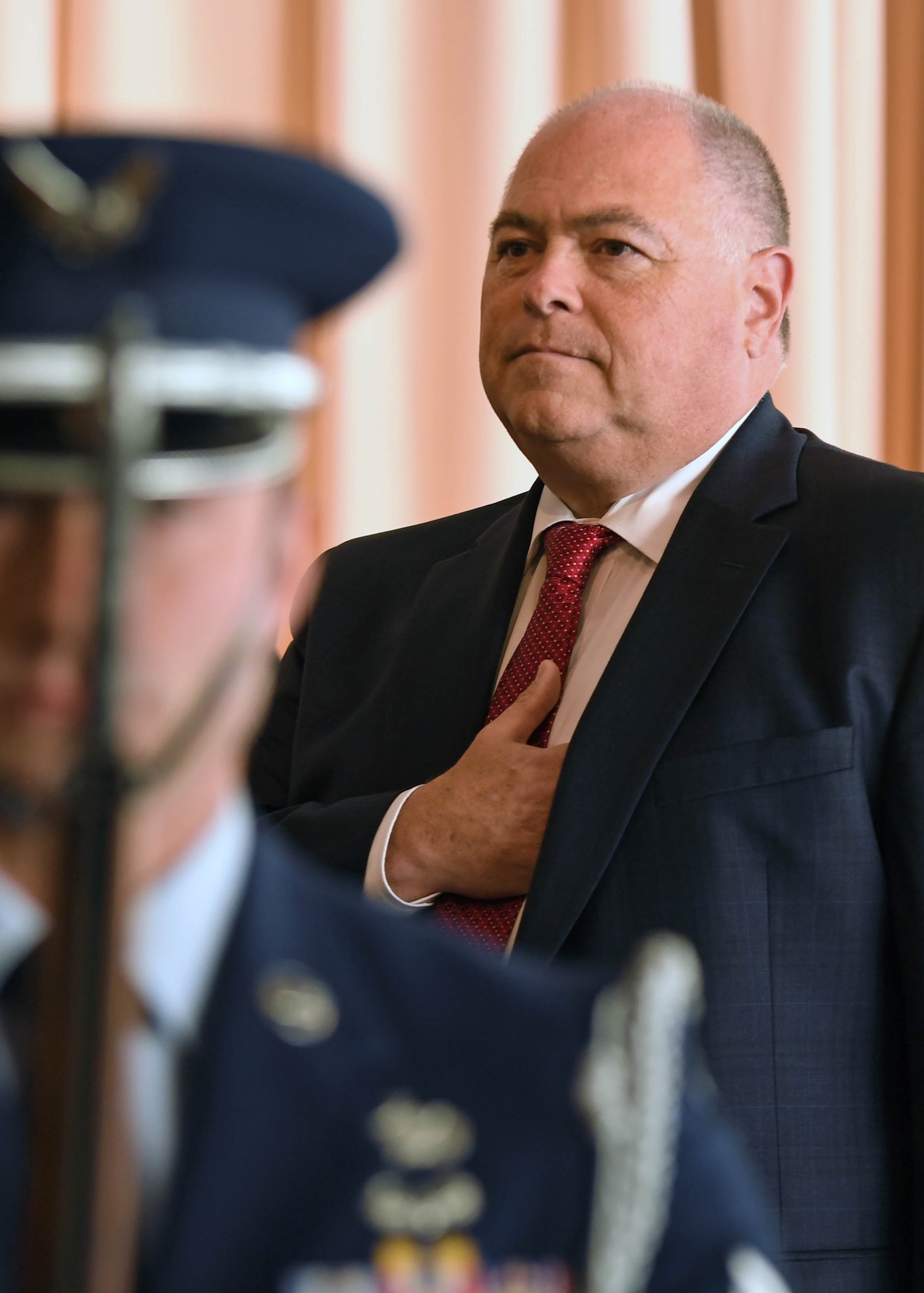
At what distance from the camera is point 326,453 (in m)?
2.14

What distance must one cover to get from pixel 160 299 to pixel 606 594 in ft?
3.23

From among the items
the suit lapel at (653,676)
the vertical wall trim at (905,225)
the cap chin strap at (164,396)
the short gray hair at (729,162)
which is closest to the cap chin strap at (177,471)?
the cap chin strap at (164,396)

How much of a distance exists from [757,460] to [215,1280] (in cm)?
106

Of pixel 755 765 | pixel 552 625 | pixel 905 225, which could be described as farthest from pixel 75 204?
pixel 905 225

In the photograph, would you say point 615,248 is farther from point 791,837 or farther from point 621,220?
point 791,837

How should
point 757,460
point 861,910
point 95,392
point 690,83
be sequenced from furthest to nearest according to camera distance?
point 690,83
point 757,460
point 861,910
point 95,392

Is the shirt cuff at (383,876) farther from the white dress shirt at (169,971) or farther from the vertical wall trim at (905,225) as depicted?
the vertical wall trim at (905,225)

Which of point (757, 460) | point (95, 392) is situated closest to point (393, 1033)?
point (95, 392)

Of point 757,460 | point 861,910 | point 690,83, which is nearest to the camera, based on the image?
point 861,910

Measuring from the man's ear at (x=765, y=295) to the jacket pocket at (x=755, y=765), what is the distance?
1.48 ft

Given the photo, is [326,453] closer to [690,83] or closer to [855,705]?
[690,83]

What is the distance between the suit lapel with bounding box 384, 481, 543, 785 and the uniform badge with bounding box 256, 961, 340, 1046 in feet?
3.05

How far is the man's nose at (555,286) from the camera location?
4.65ft

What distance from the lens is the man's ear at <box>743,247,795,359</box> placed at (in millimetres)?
1501
